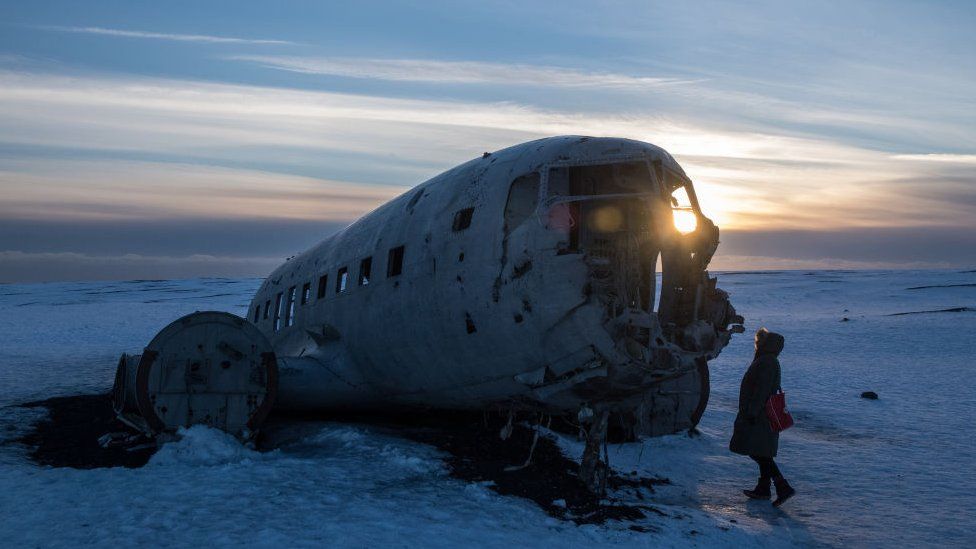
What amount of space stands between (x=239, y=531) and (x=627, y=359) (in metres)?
4.72

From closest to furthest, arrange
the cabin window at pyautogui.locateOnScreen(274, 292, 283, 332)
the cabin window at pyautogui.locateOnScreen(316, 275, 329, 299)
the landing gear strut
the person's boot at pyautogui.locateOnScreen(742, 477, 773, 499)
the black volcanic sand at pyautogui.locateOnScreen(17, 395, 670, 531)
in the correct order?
the black volcanic sand at pyautogui.locateOnScreen(17, 395, 670, 531)
the landing gear strut
the person's boot at pyautogui.locateOnScreen(742, 477, 773, 499)
the cabin window at pyautogui.locateOnScreen(316, 275, 329, 299)
the cabin window at pyautogui.locateOnScreen(274, 292, 283, 332)

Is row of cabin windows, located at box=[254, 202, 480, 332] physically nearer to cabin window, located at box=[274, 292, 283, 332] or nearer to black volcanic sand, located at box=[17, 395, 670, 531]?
cabin window, located at box=[274, 292, 283, 332]

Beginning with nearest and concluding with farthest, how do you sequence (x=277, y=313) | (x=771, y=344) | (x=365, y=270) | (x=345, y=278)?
(x=771, y=344)
(x=365, y=270)
(x=345, y=278)
(x=277, y=313)

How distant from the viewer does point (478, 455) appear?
11.7m

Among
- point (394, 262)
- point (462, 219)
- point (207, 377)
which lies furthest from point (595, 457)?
point (207, 377)

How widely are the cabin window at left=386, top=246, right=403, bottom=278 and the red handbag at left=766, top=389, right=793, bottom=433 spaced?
235 inches

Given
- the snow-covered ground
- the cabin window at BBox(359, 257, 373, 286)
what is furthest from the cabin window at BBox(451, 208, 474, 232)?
the snow-covered ground

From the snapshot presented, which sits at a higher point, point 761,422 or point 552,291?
point 552,291

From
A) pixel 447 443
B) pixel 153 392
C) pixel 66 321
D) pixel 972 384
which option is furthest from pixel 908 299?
pixel 66 321

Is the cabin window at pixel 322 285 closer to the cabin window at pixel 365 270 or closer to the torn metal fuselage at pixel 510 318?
the torn metal fuselage at pixel 510 318

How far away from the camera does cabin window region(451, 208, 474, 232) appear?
1056cm

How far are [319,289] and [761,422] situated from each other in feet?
29.4

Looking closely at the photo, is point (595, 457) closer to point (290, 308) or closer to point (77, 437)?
point (77, 437)

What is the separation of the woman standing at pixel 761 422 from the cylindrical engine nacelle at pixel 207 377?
7.27 metres
